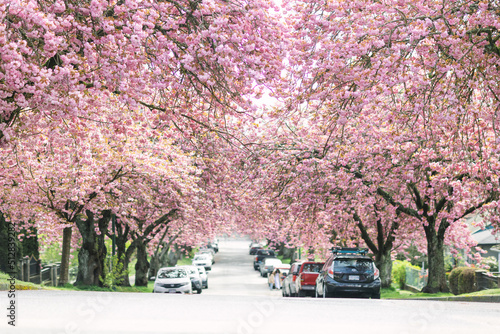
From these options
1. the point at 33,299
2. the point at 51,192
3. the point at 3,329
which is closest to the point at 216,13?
the point at 3,329

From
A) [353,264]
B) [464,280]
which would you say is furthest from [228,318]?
[464,280]

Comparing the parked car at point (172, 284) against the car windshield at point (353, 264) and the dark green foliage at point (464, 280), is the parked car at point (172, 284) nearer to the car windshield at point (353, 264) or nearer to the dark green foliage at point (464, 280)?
the car windshield at point (353, 264)

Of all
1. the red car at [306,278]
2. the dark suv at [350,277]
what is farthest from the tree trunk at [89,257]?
the dark suv at [350,277]

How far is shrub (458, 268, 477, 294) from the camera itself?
2517cm

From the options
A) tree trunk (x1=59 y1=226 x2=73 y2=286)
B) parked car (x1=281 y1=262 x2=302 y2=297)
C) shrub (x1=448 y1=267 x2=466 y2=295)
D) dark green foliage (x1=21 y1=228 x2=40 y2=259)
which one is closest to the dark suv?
parked car (x1=281 y1=262 x2=302 y2=297)

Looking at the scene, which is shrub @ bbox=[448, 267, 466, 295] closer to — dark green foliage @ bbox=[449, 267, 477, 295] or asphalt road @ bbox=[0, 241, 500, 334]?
dark green foliage @ bbox=[449, 267, 477, 295]

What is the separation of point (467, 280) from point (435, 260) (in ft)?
10.8

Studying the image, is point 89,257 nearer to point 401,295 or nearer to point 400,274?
point 401,295

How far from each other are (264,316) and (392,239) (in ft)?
64.5

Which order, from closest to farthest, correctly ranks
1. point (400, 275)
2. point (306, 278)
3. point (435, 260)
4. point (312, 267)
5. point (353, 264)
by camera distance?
point (353, 264), point (306, 278), point (312, 267), point (435, 260), point (400, 275)

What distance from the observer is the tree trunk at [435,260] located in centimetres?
2308

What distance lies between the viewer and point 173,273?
86.8 feet

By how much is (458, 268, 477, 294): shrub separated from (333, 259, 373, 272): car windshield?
962 centimetres

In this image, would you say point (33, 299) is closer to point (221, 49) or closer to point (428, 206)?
point (221, 49)
